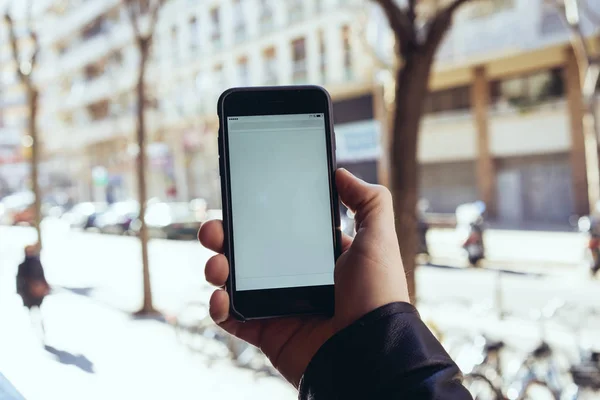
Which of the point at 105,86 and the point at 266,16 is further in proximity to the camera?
the point at 266,16

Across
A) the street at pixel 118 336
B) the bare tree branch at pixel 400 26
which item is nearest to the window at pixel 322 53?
the street at pixel 118 336

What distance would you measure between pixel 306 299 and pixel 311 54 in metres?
11.3

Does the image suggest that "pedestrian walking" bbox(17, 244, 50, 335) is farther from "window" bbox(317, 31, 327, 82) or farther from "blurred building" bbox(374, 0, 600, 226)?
"blurred building" bbox(374, 0, 600, 226)

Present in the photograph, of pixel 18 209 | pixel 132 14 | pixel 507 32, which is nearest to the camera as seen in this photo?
pixel 18 209

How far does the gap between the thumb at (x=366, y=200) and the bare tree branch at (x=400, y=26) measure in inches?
78.4

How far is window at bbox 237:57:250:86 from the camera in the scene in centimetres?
891

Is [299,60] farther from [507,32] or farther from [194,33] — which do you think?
[507,32]

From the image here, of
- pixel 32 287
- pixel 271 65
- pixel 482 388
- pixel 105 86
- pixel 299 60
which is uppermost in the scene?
pixel 299 60

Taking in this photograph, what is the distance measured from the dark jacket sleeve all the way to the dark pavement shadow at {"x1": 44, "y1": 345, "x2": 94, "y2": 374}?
4.36 feet

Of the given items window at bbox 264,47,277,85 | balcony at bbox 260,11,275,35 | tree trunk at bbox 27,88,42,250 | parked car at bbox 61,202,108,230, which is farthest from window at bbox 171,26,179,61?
parked car at bbox 61,202,108,230

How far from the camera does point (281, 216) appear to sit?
1.11 m

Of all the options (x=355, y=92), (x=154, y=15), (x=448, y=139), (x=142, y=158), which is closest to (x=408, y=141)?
(x=154, y=15)

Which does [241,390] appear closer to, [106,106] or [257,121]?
[257,121]

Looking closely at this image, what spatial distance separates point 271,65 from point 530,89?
5.77m
